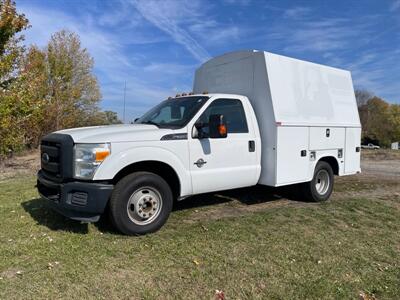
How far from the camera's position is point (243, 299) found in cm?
362

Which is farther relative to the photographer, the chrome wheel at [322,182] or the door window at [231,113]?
the chrome wheel at [322,182]

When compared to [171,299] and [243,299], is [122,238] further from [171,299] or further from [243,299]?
[243,299]

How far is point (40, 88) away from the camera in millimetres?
15672

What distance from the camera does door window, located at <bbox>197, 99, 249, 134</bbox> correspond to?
6.17 metres

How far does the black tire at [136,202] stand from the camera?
16.6ft

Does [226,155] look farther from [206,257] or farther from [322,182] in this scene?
[322,182]

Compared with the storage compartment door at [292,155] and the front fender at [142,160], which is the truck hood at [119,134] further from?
the storage compartment door at [292,155]

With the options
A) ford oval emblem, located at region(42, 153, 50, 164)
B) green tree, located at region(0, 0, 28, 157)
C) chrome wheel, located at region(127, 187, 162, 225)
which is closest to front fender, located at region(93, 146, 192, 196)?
chrome wheel, located at region(127, 187, 162, 225)

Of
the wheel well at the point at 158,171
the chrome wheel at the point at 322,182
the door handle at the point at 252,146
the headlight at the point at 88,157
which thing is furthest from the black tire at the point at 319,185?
the headlight at the point at 88,157

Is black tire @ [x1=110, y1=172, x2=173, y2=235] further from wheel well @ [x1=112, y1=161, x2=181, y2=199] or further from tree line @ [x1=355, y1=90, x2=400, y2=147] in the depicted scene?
tree line @ [x1=355, y1=90, x2=400, y2=147]

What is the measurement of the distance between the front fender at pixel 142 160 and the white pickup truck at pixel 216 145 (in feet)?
0.04

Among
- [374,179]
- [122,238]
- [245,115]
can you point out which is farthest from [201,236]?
[374,179]

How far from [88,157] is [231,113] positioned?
Answer: 103 inches

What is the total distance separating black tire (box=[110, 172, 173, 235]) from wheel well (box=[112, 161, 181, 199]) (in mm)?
152
